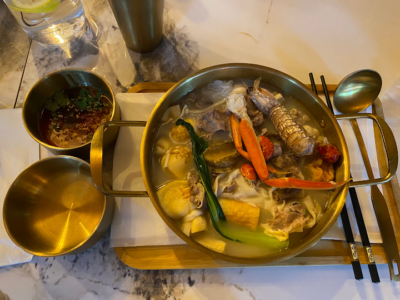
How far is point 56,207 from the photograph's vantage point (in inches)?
65.1

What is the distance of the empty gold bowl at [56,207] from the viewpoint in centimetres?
151

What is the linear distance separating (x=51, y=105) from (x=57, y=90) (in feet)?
0.41

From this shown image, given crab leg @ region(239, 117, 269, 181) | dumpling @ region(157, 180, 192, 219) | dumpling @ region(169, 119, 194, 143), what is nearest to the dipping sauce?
dumpling @ region(169, 119, 194, 143)

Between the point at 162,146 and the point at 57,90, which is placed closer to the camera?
the point at 162,146

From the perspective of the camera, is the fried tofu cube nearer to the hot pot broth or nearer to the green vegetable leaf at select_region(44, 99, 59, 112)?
the hot pot broth

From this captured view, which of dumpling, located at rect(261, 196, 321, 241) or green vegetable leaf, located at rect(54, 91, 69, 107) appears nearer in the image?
dumpling, located at rect(261, 196, 321, 241)

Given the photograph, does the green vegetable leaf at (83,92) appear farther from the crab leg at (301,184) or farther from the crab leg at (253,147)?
the crab leg at (301,184)

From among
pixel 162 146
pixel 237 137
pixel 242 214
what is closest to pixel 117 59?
pixel 162 146

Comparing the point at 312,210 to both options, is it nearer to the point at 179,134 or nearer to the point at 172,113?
the point at 179,134

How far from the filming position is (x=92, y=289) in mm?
1599

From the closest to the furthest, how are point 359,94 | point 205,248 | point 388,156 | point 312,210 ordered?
point 205,248 < point 388,156 < point 312,210 < point 359,94

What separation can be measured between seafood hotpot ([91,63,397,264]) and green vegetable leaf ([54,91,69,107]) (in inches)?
20.4

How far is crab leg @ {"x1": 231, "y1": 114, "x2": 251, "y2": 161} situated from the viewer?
65.1 inches

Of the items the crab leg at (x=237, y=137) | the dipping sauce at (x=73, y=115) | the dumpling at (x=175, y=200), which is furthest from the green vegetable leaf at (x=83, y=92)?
the crab leg at (x=237, y=137)
